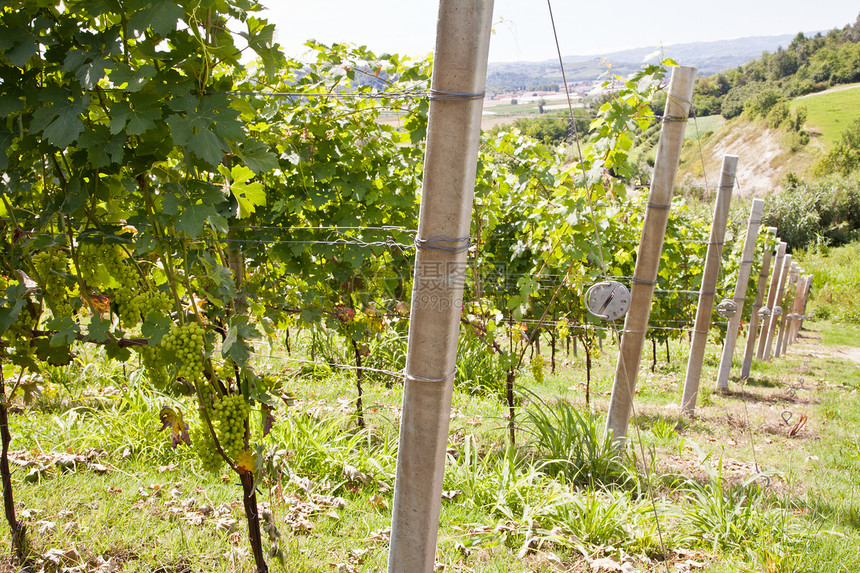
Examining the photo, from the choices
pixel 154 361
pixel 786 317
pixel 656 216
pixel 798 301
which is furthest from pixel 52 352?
pixel 798 301

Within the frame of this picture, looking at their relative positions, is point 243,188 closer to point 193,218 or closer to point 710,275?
point 193,218

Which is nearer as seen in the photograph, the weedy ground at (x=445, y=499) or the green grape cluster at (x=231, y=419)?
the green grape cluster at (x=231, y=419)

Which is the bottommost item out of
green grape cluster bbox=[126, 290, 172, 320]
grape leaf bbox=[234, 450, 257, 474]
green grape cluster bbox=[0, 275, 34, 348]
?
grape leaf bbox=[234, 450, 257, 474]

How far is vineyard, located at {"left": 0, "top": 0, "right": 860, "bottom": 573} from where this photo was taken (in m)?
1.54

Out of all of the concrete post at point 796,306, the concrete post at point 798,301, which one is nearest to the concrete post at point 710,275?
the concrete post at point 796,306

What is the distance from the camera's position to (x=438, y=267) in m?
1.54

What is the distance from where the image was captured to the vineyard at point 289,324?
154cm

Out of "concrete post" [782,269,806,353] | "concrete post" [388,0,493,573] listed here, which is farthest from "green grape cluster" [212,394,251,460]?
"concrete post" [782,269,806,353]

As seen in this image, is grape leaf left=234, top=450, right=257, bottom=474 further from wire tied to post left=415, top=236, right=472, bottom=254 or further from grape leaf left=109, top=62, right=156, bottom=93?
grape leaf left=109, top=62, right=156, bottom=93

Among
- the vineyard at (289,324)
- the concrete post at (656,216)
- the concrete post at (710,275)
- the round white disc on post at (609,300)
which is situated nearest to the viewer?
the vineyard at (289,324)

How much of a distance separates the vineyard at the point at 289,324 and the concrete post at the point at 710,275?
3cm

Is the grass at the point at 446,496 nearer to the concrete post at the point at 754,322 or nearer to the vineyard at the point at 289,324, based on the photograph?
the vineyard at the point at 289,324

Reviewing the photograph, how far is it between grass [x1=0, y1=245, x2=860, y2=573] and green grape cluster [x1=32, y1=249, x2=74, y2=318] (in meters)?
0.81

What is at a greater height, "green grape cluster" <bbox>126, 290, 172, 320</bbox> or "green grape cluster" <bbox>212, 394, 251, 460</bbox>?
"green grape cluster" <bbox>126, 290, 172, 320</bbox>
